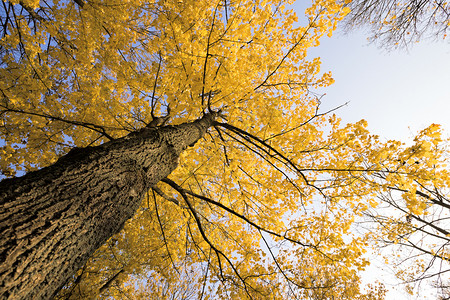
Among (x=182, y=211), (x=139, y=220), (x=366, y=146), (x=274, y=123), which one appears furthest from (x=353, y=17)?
(x=139, y=220)

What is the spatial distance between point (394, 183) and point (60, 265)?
3.31 metres

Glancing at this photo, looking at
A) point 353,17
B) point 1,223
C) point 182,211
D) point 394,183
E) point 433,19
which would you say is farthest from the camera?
point 353,17

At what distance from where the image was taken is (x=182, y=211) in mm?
3221

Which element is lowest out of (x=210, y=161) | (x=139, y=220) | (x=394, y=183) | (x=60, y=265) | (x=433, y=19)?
(x=60, y=265)

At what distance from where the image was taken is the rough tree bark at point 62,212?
28.6 inches

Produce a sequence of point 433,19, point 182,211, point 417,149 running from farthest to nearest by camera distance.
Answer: point 433,19, point 182,211, point 417,149

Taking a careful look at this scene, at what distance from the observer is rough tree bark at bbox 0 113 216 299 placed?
2.39 feet

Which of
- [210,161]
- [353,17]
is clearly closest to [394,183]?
[210,161]

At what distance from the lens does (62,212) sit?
929 mm

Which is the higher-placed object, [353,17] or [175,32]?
[353,17]

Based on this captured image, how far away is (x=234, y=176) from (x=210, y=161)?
542 mm

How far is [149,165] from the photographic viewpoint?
64.2 inches

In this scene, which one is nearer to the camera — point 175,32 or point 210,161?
point 175,32

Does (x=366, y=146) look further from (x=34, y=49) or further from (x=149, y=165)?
(x=34, y=49)
